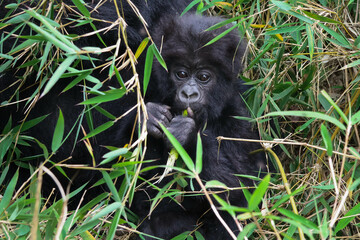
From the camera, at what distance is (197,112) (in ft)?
9.48

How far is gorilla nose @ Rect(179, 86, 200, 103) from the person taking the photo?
9.34ft

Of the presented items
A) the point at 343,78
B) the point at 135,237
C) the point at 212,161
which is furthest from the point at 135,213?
the point at 343,78

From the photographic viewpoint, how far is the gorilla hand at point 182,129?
272 cm

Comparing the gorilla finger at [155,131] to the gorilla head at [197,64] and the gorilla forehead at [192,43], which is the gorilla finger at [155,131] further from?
the gorilla forehead at [192,43]

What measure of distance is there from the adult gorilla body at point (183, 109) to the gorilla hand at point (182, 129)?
41mm

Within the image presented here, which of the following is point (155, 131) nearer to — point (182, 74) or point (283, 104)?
point (182, 74)

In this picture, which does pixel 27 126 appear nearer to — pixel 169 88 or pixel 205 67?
pixel 169 88

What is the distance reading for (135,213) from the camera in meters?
3.10

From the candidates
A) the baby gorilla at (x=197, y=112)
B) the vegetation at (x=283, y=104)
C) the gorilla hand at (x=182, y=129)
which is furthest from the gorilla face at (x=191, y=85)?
the vegetation at (x=283, y=104)

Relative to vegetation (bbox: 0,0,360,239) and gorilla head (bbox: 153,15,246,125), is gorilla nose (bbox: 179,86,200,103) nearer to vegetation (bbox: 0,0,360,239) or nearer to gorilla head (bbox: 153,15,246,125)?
gorilla head (bbox: 153,15,246,125)

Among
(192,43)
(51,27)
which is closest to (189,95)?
(192,43)

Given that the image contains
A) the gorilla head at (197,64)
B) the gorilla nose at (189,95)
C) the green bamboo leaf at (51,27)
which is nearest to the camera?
the green bamboo leaf at (51,27)

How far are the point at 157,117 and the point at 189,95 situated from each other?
20 centimetres

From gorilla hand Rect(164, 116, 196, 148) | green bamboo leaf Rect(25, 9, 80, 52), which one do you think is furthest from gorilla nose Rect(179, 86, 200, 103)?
green bamboo leaf Rect(25, 9, 80, 52)
